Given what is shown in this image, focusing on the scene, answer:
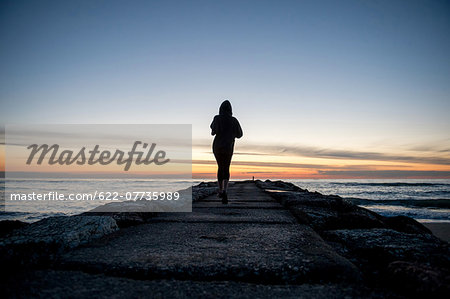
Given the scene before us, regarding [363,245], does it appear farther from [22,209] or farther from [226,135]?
[22,209]

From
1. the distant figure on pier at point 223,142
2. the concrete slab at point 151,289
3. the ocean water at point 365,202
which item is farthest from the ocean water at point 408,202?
the concrete slab at point 151,289

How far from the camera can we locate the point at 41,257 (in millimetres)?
1259

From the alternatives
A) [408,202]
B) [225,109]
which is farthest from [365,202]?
[225,109]

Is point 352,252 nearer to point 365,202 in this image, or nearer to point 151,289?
point 151,289

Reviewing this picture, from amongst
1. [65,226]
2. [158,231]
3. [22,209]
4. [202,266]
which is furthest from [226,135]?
[22,209]

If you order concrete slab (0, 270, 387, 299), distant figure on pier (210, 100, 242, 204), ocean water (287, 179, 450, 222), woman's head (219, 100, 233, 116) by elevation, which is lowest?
ocean water (287, 179, 450, 222)

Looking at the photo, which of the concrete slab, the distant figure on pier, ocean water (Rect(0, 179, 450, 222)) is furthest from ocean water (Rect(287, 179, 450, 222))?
the concrete slab

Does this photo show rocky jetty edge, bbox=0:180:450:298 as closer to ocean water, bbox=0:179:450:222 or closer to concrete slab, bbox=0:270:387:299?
concrete slab, bbox=0:270:387:299

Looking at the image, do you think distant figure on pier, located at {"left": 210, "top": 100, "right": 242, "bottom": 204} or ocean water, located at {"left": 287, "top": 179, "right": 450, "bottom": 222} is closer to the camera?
distant figure on pier, located at {"left": 210, "top": 100, "right": 242, "bottom": 204}

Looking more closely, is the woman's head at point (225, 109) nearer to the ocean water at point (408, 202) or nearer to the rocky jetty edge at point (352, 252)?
the rocky jetty edge at point (352, 252)

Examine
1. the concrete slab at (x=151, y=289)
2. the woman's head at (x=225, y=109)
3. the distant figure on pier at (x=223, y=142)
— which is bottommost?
the concrete slab at (x=151, y=289)

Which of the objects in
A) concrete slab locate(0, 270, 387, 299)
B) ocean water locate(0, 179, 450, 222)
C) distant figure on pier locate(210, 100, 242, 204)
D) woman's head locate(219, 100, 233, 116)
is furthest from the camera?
ocean water locate(0, 179, 450, 222)

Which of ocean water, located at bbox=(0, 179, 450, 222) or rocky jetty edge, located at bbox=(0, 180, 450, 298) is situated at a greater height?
rocky jetty edge, located at bbox=(0, 180, 450, 298)

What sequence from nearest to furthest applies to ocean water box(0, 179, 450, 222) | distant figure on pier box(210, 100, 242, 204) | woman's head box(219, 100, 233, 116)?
distant figure on pier box(210, 100, 242, 204) → woman's head box(219, 100, 233, 116) → ocean water box(0, 179, 450, 222)
